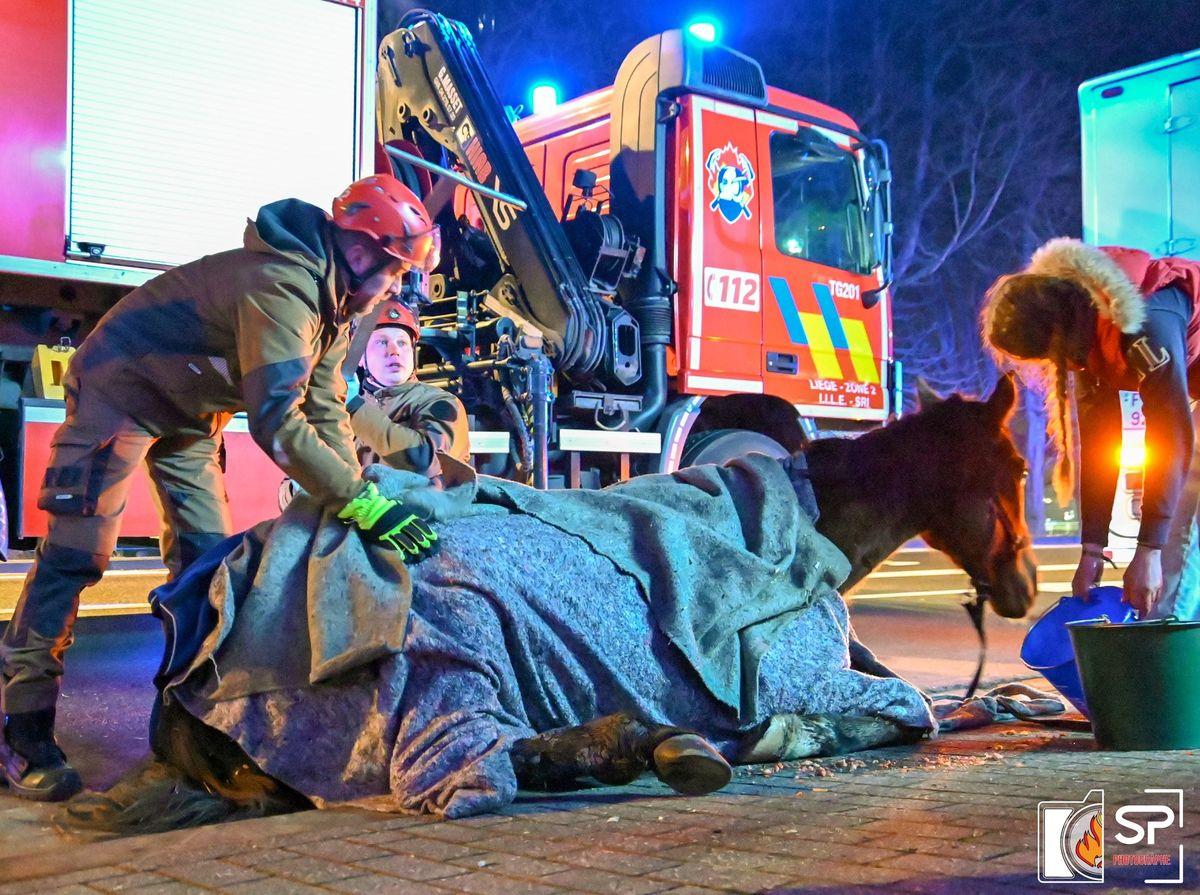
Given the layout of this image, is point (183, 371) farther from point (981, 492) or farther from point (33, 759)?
point (981, 492)

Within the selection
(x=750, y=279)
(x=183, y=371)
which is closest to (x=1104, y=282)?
(x=183, y=371)

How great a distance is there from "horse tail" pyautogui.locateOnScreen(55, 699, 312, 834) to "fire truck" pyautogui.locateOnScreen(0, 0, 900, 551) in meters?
3.52

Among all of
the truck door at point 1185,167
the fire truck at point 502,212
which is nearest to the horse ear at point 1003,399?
the fire truck at point 502,212

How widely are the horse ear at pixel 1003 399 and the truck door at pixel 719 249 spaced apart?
4.82 meters

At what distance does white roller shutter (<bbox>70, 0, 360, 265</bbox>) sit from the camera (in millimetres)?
6453

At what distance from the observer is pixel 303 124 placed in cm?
712

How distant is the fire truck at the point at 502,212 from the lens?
6434 mm

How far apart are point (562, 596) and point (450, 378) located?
5394 millimetres

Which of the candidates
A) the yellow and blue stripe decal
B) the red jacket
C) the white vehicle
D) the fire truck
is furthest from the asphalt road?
the yellow and blue stripe decal

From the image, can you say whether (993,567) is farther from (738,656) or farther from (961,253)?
(961,253)

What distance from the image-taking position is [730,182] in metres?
8.88

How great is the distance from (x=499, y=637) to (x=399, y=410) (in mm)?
3081

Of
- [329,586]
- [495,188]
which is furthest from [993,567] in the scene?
[495,188]

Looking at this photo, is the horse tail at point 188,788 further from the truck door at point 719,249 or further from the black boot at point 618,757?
the truck door at point 719,249
